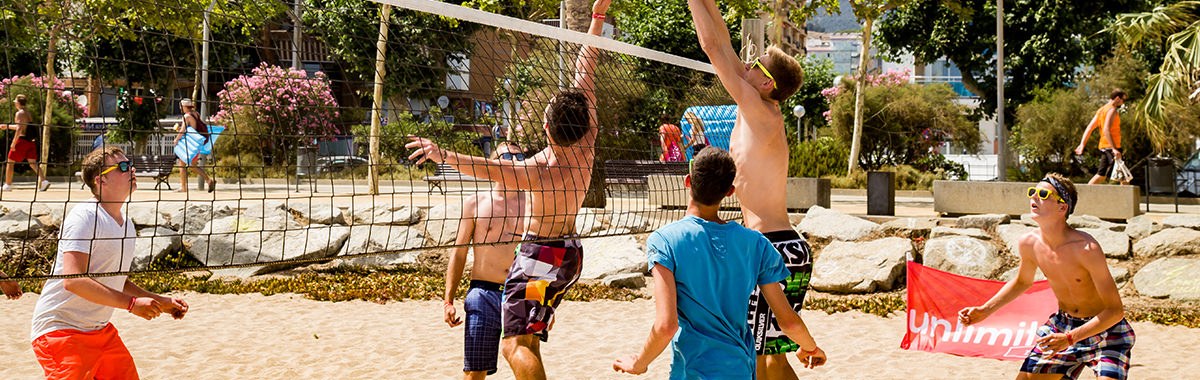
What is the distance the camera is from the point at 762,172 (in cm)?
430

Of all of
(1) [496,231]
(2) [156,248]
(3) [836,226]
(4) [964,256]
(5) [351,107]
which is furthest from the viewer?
(2) [156,248]

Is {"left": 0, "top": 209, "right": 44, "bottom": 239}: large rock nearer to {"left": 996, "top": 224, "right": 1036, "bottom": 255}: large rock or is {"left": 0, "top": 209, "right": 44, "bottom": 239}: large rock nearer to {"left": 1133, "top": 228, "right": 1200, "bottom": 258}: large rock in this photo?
{"left": 996, "top": 224, "right": 1036, "bottom": 255}: large rock

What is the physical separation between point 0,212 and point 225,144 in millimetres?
14954

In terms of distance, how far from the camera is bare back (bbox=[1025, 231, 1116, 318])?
461cm

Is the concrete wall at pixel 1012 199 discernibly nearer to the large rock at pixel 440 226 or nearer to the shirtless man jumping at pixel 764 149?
the large rock at pixel 440 226

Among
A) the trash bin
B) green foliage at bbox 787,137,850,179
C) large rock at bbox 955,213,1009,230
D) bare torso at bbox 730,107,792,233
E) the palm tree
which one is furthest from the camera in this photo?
green foliage at bbox 787,137,850,179

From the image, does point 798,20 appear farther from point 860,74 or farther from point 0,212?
point 0,212

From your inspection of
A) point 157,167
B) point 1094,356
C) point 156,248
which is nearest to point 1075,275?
point 1094,356

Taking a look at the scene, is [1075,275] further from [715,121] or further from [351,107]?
[351,107]

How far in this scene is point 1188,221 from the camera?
10.8 m

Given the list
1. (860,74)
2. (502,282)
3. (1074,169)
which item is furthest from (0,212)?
(1074,169)

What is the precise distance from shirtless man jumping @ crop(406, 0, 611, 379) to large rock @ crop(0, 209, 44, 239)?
979 cm

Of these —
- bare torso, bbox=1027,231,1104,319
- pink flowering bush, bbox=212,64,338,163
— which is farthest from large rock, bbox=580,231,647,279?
bare torso, bbox=1027,231,1104,319

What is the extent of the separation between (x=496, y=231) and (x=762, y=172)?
1291mm
